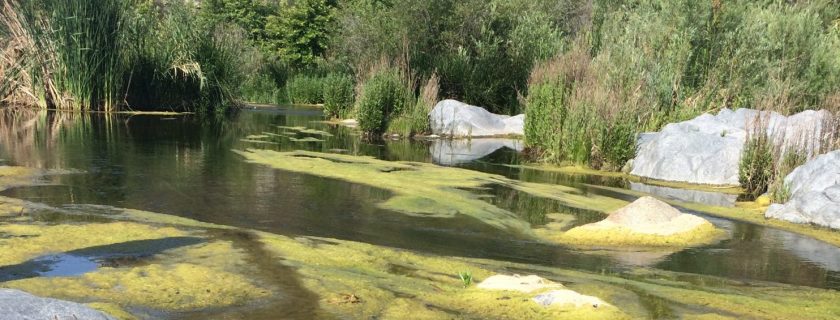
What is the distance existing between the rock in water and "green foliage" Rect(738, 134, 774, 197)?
359 inches

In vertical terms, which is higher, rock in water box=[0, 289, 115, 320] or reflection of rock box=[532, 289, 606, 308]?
rock in water box=[0, 289, 115, 320]

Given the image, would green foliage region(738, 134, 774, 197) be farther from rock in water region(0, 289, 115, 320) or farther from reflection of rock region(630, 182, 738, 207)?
rock in water region(0, 289, 115, 320)

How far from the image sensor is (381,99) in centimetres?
1653

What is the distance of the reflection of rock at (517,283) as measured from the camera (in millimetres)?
4805

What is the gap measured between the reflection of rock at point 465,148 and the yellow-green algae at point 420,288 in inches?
262

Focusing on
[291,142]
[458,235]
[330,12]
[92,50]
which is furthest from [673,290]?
[330,12]

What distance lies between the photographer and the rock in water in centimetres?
252

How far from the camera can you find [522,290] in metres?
4.77

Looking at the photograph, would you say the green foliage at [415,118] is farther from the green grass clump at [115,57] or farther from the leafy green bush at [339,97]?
the green grass clump at [115,57]

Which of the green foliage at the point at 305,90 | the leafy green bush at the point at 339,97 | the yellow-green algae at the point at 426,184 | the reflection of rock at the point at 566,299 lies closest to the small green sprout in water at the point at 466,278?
the reflection of rock at the point at 566,299

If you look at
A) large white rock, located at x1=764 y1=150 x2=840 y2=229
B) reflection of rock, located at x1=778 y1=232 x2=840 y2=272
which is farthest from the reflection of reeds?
large white rock, located at x1=764 y1=150 x2=840 y2=229

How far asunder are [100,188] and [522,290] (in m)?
5.20

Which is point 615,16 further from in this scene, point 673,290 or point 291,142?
point 673,290

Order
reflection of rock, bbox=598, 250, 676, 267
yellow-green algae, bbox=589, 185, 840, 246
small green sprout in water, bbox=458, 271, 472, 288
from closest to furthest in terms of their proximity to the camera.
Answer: small green sprout in water, bbox=458, 271, 472, 288 → reflection of rock, bbox=598, 250, 676, 267 → yellow-green algae, bbox=589, 185, 840, 246
